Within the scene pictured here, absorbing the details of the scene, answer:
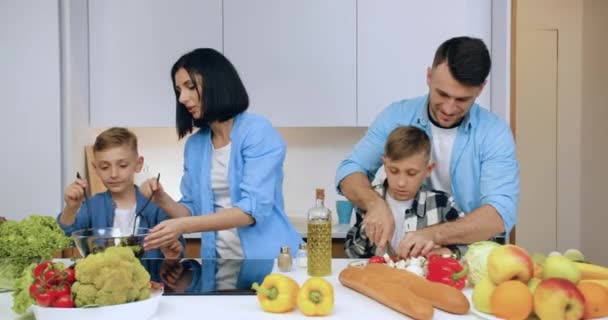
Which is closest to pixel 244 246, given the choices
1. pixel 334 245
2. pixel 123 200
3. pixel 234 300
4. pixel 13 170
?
pixel 123 200

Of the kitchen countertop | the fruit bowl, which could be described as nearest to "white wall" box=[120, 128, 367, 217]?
the kitchen countertop

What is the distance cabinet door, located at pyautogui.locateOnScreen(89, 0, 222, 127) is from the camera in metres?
3.71

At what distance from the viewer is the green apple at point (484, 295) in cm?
150

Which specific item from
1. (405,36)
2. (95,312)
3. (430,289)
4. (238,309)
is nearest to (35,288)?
(95,312)

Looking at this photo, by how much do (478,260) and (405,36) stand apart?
2163 mm

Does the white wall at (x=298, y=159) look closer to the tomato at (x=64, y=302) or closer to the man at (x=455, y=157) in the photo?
the man at (x=455, y=157)

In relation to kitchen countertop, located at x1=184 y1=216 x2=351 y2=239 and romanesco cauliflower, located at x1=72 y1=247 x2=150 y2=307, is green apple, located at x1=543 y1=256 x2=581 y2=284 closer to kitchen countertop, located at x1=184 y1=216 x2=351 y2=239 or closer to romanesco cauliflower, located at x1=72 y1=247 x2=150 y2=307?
romanesco cauliflower, located at x1=72 y1=247 x2=150 y2=307

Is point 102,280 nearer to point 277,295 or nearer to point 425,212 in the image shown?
point 277,295

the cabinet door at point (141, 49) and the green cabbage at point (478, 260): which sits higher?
the cabinet door at point (141, 49)

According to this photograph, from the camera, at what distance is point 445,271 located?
1.72 m

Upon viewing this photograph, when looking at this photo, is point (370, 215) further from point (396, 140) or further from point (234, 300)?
point (234, 300)

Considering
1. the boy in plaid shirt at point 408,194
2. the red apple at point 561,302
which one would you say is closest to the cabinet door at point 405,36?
the boy in plaid shirt at point 408,194

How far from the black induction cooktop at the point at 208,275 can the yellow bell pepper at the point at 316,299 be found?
0.75 feet

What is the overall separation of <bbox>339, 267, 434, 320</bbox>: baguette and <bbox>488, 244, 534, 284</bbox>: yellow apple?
0.15m
